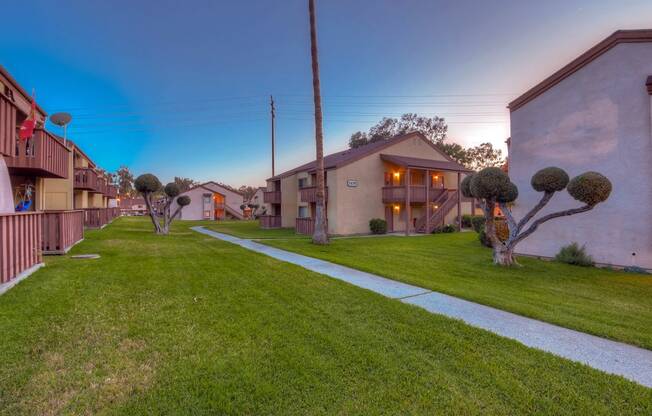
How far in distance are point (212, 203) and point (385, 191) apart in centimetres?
3140

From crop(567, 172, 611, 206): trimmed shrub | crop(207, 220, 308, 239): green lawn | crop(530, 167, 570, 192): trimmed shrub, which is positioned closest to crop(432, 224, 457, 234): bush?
crop(207, 220, 308, 239): green lawn

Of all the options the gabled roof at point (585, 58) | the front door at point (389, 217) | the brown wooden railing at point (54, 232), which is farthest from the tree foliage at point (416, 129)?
the brown wooden railing at point (54, 232)

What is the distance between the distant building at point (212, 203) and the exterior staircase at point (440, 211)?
31487mm

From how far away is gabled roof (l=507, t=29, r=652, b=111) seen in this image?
8906 mm

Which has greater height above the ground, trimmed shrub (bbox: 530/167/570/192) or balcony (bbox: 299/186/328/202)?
balcony (bbox: 299/186/328/202)

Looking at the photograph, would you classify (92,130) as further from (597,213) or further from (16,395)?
(597,213)

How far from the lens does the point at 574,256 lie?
32.0 ft

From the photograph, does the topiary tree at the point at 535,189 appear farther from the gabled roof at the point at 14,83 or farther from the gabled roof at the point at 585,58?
the gabled roof at the point at 14,83

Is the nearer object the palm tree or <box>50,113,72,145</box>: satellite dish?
the palm tree

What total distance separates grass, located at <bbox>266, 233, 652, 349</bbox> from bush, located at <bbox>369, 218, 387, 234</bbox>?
921 centimetres

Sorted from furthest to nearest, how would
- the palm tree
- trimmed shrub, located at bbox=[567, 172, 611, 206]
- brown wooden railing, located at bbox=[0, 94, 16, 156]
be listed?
the palm tree
trimmed shrub, located at bbox=[567, 172, 611, 206]
brown wooden railing, located at bbox=[0, 94, 16, 156]

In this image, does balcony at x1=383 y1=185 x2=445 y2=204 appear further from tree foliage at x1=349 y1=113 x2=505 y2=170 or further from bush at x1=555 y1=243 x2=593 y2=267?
tree foliage at x1=349 y1=113 x2=505 y2=170

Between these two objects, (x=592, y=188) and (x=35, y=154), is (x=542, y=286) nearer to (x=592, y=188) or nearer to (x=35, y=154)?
(x=592, y=188)

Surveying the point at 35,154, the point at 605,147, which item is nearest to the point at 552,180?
the point at 605,147
